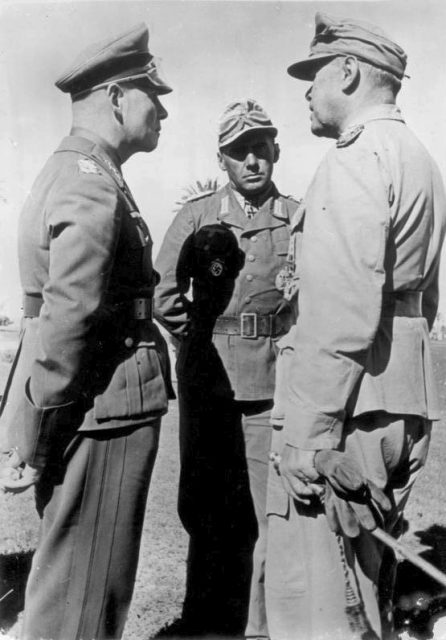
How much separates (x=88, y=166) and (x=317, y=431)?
50.0 inches

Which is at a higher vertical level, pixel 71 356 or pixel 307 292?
pixel 307 292

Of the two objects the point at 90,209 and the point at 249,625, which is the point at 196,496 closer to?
the point at 249,625

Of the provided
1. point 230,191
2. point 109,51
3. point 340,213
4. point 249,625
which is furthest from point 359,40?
point 249,625

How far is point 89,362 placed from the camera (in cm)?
240

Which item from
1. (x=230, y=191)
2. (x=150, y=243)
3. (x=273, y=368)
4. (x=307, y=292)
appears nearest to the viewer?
(x=307, y=292)

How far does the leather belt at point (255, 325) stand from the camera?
3.68m

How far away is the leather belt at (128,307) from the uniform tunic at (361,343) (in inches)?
25.7

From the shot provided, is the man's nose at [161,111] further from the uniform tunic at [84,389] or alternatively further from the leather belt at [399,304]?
the leather belt at [399,304]

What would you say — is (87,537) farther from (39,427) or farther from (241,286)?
(241,286)

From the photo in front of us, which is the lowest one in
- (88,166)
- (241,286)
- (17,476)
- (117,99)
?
(17,476)

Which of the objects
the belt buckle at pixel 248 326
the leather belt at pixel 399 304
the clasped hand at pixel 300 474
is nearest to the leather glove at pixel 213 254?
the belt buckle at pixel 248 326

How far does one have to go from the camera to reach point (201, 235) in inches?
151

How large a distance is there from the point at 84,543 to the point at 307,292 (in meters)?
1.25

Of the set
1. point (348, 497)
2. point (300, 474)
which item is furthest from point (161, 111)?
point (348, 497)
